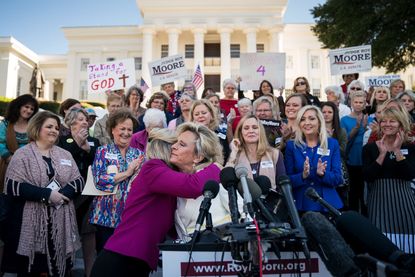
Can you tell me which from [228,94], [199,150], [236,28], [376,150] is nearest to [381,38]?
[228,94]

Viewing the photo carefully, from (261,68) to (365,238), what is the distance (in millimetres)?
8077

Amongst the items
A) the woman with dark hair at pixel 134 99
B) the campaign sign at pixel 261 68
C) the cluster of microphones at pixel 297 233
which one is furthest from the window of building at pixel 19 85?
the cluster of microphones at pixel 297 233

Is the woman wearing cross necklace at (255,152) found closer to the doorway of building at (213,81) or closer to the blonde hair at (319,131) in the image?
the blonde hair at (319,131)

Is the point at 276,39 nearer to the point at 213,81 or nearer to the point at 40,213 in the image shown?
the point at 213,81

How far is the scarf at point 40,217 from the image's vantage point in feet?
12.8

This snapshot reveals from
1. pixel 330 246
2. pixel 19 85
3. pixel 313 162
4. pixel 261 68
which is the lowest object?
pixel 330 246

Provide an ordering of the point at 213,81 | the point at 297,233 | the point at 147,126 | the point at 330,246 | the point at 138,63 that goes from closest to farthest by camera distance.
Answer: the point at 297,233
the point at 330,246
the point at 147,126
the point at 213,81
the point at 138,63

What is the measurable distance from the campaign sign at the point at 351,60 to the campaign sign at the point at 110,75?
538 cm

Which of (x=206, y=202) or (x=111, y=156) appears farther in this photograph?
(x=111, y=156)

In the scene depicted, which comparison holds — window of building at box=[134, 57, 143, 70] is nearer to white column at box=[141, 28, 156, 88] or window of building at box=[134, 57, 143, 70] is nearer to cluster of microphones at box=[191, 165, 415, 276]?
white column at box=[141, 28, 156, 88]

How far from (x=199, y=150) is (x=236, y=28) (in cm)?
4155

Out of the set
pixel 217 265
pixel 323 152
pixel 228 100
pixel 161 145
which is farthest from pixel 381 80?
pixel 217 265

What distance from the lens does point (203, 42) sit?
43812 millimetres

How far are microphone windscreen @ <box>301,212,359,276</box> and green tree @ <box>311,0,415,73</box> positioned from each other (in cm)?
1915
